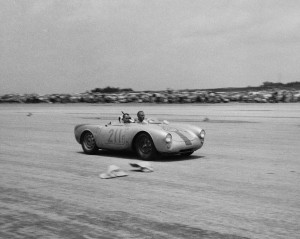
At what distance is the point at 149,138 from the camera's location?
10.9 meters

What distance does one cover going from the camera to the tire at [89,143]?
12.3 m

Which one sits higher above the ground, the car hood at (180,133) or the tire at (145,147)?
the car hood at (180,133)

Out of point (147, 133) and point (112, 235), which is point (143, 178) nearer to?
point (147, 133)

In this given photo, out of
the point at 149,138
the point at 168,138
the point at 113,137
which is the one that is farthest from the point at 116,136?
the point at 168,138

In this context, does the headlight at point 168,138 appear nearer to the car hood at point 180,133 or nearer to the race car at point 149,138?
the race car at point 149,138

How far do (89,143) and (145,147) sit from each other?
77.0 inches

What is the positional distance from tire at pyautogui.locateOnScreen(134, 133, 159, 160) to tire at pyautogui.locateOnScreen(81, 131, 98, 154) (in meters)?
1.46

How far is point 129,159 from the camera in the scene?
1128 cm

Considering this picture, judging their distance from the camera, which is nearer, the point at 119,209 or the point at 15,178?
the point at 119,209

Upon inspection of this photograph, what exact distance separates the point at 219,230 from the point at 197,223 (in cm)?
37

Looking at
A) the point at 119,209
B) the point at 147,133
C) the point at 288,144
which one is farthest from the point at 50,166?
the point at 288,144

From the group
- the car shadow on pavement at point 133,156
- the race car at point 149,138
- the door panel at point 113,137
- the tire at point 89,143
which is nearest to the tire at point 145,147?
the race car at point 149,138

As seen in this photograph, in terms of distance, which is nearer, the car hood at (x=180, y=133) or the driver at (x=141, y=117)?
the car hood at (x=180, y=133)

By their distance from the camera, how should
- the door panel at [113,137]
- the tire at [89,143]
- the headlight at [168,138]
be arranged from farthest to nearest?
the tire at [89,143], the door panel at [113,137], the headlight at [168,138]
